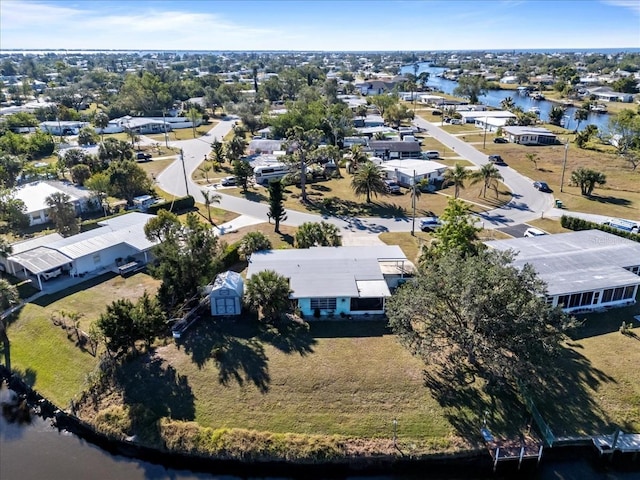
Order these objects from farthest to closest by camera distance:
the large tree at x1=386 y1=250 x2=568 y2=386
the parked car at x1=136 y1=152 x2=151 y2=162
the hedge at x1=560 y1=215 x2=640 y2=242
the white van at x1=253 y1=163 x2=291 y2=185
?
the parked car at x1=136 y1=152 x2=151 y2=162
the white van at x1=253 y1=163 x2=291 y2=185
the hedge at x1=560 y1=215 x2=640 y2=242
the large tree at x1=386 y1=250 x2=568 y2=386

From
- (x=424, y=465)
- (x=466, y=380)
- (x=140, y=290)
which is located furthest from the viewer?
(x=140, y=290)

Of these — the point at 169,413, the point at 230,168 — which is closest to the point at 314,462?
the point at 169,413

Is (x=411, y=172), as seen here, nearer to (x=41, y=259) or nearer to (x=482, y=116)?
(x=41, y=259)

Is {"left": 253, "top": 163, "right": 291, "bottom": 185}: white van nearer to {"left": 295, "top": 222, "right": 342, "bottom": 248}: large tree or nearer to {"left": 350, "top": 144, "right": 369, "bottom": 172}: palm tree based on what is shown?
{"left": 350, "top": 144, "right": 369, "bottom": 172}: palm tree

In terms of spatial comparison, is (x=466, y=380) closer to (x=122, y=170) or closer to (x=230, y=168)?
(x=122, y=170)

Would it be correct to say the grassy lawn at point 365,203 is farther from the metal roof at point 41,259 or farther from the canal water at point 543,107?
the canal water at point 543,107

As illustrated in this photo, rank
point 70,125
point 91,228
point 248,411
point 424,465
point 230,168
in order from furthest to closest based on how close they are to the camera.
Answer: point 70,125, point 230,168, point 91,228, point 248,411, point 424,465

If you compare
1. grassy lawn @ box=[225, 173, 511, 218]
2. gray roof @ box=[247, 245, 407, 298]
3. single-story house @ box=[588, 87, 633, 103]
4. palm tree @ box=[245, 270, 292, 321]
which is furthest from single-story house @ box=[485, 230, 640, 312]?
single-story house @ box=[588, 87, 633, 103]
